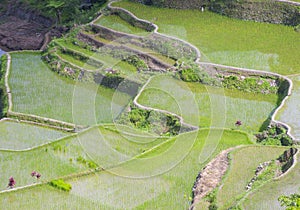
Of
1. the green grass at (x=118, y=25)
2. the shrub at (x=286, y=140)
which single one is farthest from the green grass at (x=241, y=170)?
the green grass at (x=118, y=25)

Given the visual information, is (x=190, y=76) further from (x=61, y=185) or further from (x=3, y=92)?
(x=61, y=185)

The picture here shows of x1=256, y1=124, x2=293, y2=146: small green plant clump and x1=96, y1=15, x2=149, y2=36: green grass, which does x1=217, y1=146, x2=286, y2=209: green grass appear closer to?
x1=256, y1=124, x2=293, y2=146: small green plant clump

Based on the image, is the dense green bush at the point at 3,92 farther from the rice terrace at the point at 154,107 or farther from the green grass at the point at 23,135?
the green grass at the point at 23,135

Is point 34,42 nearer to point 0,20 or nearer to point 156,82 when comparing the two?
point 0,20

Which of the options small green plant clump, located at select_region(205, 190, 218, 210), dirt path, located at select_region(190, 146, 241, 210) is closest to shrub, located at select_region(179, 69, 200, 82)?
dirt path, located at select_region(190, 146, 241, 210)

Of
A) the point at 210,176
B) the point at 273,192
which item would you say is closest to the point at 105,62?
the point at 210,176

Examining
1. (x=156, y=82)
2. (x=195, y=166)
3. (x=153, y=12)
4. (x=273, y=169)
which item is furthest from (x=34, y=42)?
(x=273, y=169)

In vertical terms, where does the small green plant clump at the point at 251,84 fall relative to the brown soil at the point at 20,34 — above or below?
above
